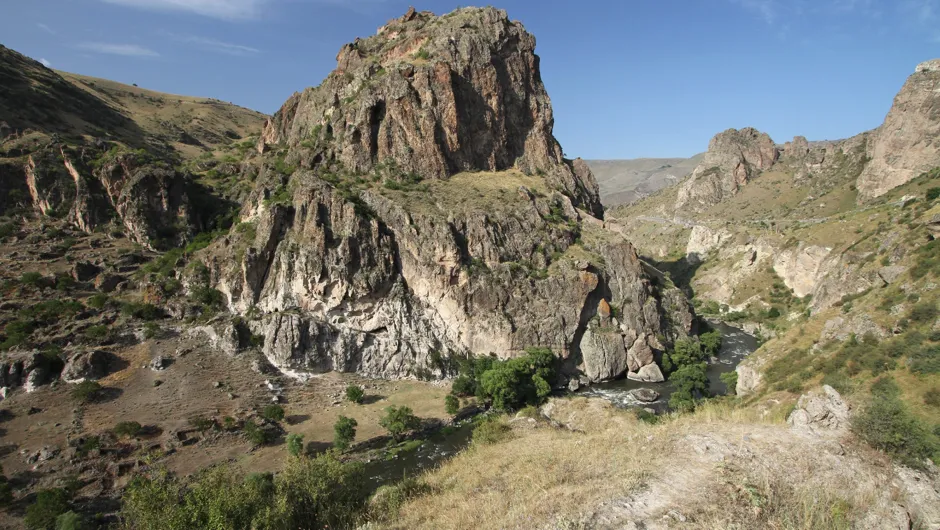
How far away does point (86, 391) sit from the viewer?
4069 centimetres

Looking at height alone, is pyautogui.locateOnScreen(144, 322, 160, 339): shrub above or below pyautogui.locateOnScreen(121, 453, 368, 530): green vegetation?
above

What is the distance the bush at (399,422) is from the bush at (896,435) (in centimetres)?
3566

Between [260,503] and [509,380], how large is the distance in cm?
3427

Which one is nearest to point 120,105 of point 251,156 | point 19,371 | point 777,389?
point 251,156

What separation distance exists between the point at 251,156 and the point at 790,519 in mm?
90550

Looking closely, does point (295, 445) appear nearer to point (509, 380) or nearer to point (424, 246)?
point (509, 380)

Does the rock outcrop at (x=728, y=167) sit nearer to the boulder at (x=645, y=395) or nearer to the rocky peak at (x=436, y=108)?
the rocky peak at (x=436, y=108)

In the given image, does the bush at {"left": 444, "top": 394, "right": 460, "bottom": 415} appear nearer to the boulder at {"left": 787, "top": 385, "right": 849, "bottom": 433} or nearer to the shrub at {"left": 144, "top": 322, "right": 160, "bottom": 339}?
the boulder at {"left": 787, "top": 385, "right": 849, "bottom": 433}

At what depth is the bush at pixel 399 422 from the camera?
43.5m

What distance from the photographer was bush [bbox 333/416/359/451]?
4031cm

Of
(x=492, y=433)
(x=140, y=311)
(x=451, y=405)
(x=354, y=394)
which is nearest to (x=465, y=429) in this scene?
(x=451, y=405)

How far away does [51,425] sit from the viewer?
124ft

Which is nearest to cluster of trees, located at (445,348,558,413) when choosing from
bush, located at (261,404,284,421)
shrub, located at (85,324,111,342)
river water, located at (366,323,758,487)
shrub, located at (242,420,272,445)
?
river water, located at (366,323,758,487)

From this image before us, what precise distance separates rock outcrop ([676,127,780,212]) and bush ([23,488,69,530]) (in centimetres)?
16988
